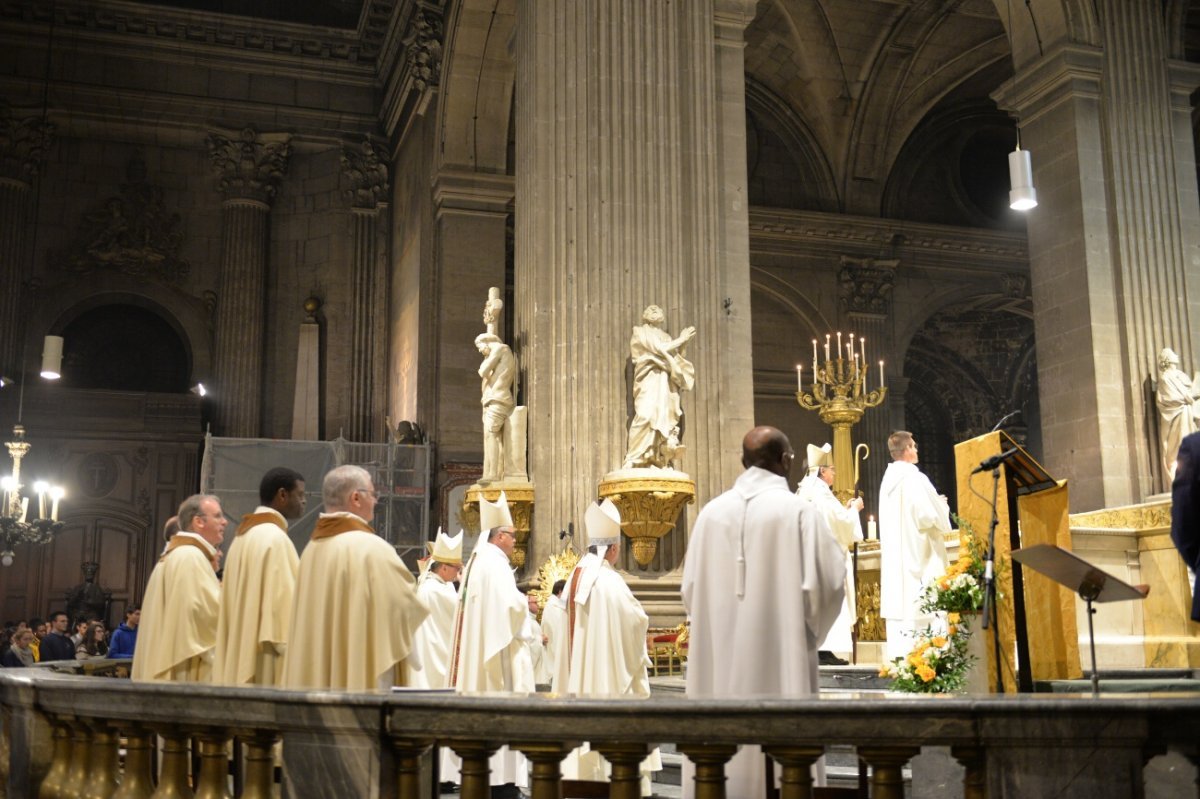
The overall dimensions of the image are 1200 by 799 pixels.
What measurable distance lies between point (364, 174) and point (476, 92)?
407 centimetres

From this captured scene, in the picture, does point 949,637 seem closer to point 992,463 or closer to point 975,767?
point 992,463

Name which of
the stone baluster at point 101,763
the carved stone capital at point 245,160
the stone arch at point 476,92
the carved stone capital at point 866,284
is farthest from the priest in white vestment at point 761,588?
the carved stone capital at point 866,284

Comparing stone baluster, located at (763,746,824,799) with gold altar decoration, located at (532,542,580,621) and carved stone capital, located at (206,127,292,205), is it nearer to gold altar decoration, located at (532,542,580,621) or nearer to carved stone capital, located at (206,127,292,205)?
gold altar decoration, located at (532,542,580,621)

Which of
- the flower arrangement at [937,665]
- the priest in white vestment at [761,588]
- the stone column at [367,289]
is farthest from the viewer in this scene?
the stone column at [367,289]

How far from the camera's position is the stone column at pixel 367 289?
21891mm

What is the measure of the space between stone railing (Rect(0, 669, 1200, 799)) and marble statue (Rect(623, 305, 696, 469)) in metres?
7.58

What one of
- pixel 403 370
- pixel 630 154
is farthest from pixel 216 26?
pixel 630 154

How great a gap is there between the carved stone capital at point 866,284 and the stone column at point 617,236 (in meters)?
11.7

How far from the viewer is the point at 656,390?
11359 mm

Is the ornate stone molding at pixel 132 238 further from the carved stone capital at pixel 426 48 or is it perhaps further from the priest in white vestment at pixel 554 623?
the priest in white vestment at pixel 554 623

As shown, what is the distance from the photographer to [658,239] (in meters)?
12.1

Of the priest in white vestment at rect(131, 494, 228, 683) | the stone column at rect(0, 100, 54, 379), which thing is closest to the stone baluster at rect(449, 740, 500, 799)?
the priest in white vestment at rect(131, 494, 228, 683)

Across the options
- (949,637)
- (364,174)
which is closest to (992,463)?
(949,637)

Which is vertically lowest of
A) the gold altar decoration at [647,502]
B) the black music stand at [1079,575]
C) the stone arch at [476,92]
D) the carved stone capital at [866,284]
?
the black music stand at [1079,575]
